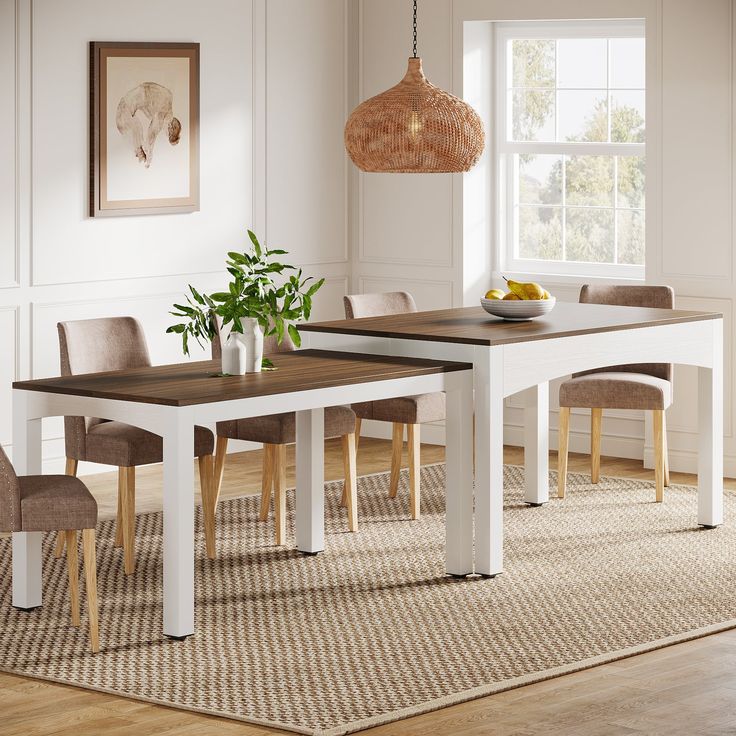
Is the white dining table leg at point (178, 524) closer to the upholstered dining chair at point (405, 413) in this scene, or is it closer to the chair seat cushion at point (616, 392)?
the upholstered dining chair at point (405, 413)

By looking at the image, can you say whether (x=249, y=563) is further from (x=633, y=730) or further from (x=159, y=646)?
(x=633, y=730)

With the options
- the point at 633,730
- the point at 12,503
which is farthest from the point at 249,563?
the point at 633,730

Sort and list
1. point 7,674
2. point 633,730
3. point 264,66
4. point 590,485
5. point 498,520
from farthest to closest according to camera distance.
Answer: point 264,66, point 590,485, point 498,520, point 7,674, point 633,730

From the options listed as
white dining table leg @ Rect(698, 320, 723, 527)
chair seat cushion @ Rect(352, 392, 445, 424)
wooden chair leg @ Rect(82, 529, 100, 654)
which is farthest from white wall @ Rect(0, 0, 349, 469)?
white dining table leg @ Rect(698, 320, 723, 527)

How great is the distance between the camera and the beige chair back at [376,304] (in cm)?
666

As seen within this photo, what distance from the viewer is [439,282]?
824 centimetres

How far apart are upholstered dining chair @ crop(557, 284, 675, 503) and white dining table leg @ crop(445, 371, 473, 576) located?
147cm

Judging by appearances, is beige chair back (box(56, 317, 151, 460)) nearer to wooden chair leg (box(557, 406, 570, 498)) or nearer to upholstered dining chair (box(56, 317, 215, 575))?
upholstered dining chair (box(56, 317, 215, 575))

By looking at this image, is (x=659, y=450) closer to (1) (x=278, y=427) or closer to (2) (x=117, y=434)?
(1) (x=278, y=427)

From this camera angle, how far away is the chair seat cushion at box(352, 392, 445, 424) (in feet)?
20.7

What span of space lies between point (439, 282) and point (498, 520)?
308cm

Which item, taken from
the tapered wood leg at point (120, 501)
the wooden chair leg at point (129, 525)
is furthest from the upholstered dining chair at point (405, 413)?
the wooden chair leg at point (129, 525)

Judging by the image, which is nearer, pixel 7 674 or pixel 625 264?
pixel 7 674

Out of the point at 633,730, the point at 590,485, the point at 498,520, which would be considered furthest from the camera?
the point at 590,485
